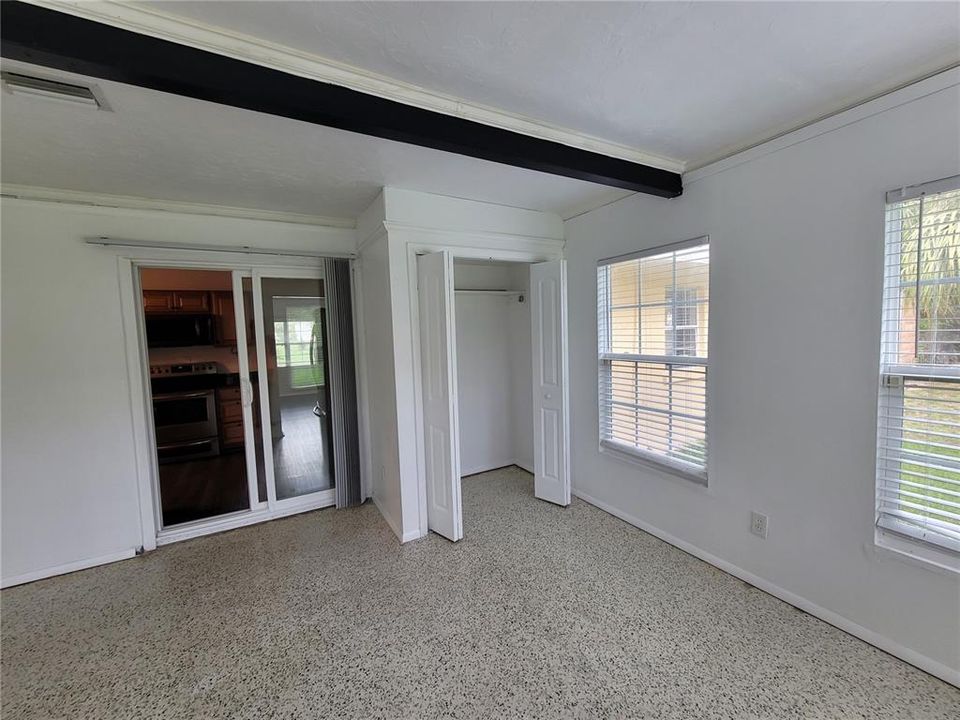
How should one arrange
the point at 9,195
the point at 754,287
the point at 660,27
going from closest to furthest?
the point at 660,27 < the point at 754,287 < the point at 9,195

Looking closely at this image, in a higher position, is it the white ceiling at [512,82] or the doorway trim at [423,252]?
the white ceiling at [512,82]

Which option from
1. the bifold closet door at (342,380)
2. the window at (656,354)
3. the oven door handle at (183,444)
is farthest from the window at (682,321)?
the oven door handle at (183,444)

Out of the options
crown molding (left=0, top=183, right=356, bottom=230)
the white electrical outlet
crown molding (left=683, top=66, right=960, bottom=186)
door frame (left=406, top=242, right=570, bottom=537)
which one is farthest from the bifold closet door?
the white electrical outlet

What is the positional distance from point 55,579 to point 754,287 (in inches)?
185

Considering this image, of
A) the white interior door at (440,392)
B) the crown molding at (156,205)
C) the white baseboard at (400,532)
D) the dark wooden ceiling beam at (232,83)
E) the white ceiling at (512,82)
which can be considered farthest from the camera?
the white baseboard at (400,532)

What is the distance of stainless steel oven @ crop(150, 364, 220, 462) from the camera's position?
13.4 feet

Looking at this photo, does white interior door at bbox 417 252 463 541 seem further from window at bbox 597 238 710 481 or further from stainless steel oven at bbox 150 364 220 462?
stainless steel oven at bbox 150 364 220 462

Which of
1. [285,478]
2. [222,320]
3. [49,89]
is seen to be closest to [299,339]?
[285,478]

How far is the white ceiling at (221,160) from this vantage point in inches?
66.7

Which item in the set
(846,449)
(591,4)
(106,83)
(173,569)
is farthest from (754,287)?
(173,569)

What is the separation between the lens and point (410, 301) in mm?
2807

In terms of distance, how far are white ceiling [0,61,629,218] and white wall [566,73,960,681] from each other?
3.50 ft

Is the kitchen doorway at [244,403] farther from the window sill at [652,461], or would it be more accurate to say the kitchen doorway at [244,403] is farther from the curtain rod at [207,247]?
the window sill at [652,461]

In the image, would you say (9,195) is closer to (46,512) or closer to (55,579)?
(46,512)
